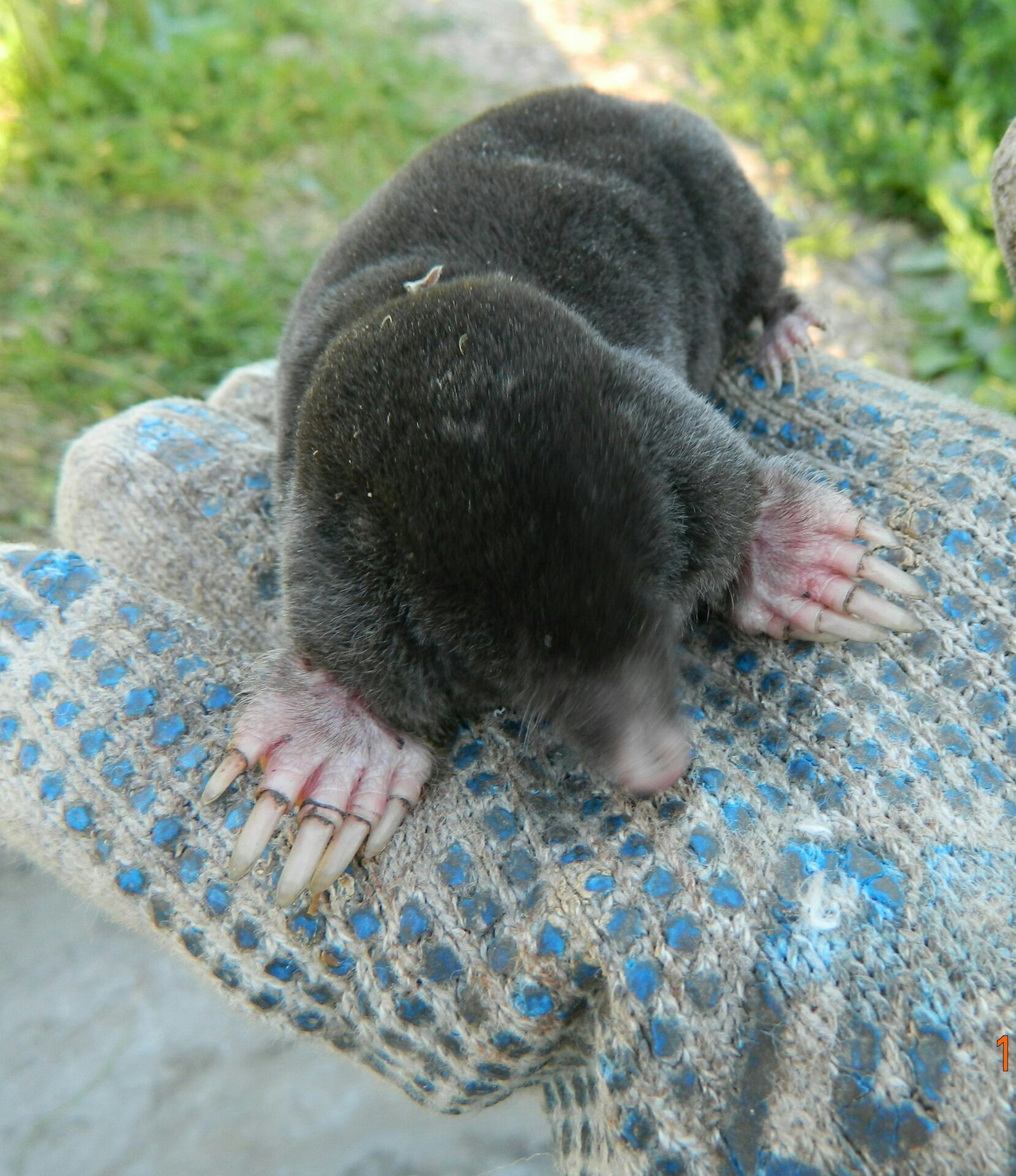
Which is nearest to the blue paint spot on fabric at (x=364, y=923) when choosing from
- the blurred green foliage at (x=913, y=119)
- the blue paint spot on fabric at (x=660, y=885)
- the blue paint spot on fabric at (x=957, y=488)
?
the blue paint spot on fabric at (x=660, y=885)

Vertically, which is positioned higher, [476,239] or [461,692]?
[476,239]

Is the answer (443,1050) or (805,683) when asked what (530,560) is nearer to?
(805,683)

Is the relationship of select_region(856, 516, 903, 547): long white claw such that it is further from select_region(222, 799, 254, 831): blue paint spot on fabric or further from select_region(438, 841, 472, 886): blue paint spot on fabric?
select_region(222, 799, 254, 831): blue paint spot on fabric

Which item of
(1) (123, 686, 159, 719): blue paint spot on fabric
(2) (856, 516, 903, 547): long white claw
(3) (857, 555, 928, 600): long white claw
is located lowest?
(1) (123, 686, 159, 719): blue paint spot on fabric

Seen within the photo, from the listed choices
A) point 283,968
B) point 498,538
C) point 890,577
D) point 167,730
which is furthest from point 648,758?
point 167,730

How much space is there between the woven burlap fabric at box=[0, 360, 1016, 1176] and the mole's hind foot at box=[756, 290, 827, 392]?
0.99 ft

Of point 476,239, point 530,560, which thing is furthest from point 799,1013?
point 476,239

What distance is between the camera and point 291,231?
3.70 metres

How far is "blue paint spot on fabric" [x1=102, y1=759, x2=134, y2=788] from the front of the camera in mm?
1203

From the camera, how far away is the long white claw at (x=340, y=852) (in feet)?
3.76

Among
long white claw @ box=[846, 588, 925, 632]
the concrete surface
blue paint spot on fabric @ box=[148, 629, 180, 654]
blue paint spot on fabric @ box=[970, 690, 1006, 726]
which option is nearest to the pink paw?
long white claw @ box=[846, 588, 925, 632]

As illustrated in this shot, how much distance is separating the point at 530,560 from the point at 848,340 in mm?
2853

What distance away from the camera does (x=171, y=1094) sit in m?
1.64

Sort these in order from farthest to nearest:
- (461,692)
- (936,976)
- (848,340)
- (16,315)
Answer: (848,340) → (16,315) → (461,692) → (936,976)
